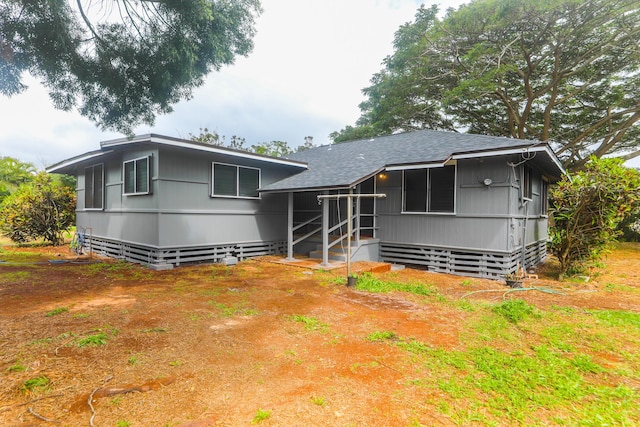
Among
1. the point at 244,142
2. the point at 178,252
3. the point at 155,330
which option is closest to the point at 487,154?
the point at 155,330

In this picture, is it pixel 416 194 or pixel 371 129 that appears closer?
pixel 416 194

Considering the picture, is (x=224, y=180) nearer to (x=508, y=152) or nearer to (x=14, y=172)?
(x=508, y=152)

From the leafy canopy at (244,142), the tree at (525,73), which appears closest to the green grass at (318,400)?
the tree at (525,73)

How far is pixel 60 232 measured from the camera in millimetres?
13586

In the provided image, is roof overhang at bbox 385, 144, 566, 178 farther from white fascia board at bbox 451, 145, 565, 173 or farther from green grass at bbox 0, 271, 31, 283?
green grass at bbox 0, 271, 31, 283

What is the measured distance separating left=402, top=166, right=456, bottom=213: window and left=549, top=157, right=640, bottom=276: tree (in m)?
2.45

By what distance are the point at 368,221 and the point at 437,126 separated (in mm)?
13267

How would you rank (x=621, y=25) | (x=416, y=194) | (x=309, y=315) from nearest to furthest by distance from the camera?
(x=309, y=315), (x=416, y=194), (x=621, y=25)

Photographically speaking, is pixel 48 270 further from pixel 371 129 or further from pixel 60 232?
pixel 371 129

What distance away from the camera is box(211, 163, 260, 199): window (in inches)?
363

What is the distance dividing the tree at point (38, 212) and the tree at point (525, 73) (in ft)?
56.1

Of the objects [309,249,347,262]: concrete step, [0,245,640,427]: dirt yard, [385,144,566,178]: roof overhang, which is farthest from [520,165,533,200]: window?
[309,249,347,262]: concrete step

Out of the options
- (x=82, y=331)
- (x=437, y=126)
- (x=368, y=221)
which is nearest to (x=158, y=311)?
(x=82, y=331)

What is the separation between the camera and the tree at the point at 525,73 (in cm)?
1362
